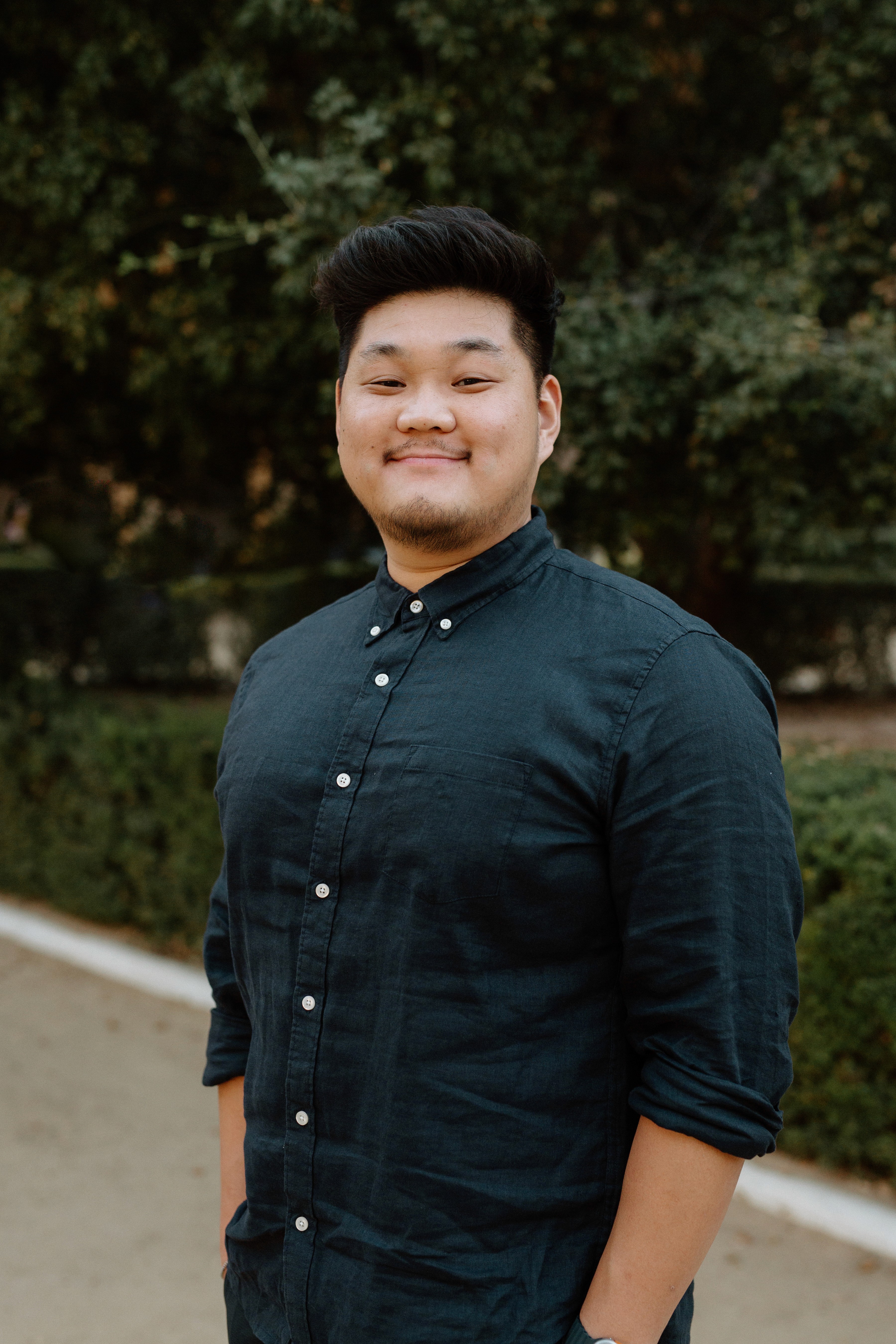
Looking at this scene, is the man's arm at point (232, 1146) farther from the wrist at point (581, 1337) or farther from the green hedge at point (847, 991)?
the green hedge at point (847, 991)

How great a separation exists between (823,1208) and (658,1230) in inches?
110

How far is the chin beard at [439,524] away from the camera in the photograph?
1.47 metres

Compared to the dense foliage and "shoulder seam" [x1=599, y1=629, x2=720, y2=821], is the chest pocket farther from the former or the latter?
the dense foliage

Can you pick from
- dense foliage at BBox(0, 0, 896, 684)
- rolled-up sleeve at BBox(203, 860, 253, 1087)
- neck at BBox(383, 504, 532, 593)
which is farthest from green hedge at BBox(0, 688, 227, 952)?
neck at BBox(383, 504, 532, 593)

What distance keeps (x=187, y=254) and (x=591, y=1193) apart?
471 centimetres

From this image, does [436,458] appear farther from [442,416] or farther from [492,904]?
[492,904]

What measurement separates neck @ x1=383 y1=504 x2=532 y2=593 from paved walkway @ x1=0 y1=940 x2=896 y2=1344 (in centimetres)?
269

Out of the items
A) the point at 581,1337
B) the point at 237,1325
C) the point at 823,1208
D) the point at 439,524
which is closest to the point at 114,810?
the point at 823,1208

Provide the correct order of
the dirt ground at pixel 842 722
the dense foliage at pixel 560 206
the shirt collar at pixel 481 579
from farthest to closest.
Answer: the dirt ground at pixel 842 722 < the dense foliage at pixel 560 206 < the shirt collar at pixel 481 579

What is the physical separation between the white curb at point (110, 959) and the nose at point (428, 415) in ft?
14.7

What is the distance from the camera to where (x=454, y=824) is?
4.43ft

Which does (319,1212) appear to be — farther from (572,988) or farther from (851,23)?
(851,23)

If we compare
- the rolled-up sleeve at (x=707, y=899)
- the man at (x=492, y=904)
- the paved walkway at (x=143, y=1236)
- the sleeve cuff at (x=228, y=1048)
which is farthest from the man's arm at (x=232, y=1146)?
the paved walkway at (x=143, y=1236)

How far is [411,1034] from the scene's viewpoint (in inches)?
54.2
